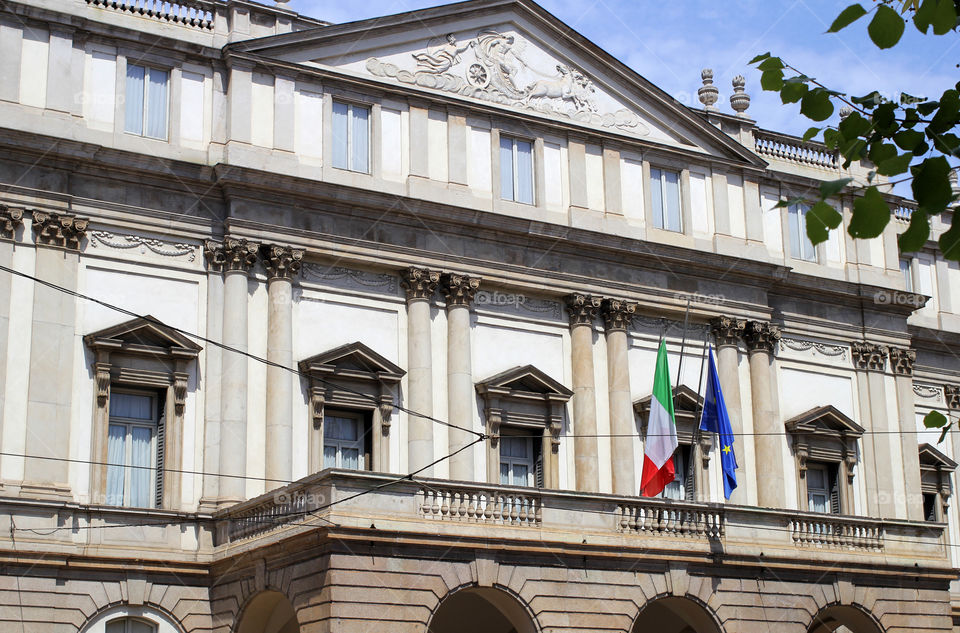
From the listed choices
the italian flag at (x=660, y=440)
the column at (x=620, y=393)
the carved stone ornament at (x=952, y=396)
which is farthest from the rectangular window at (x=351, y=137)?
the carved stone ornament at (x=952, y=396)

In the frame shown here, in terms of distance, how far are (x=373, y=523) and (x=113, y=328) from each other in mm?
6752

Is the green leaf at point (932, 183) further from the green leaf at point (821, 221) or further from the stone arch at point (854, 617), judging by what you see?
the stone arch at point (854, 617)

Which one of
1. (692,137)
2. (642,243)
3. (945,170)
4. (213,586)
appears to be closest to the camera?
(945,170)

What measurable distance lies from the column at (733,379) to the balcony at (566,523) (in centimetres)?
386

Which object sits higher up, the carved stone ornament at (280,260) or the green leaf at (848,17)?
the carved stone ornament at (280,260)

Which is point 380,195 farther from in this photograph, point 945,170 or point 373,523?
point 945,170

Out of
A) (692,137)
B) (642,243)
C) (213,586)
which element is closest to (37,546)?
(213,586)

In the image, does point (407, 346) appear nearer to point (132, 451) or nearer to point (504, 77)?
point (132, 451)

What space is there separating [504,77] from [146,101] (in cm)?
818

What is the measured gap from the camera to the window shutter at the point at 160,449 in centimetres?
2591

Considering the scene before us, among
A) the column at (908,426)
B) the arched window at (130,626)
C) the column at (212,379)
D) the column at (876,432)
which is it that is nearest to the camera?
the arched window at (130,626)

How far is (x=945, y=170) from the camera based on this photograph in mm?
8438

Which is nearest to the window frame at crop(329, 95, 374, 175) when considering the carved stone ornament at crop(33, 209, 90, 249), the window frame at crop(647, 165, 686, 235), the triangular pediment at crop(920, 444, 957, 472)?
the carved stone ornament at crop(33, 209, 90, 249)

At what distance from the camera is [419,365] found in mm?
28500
